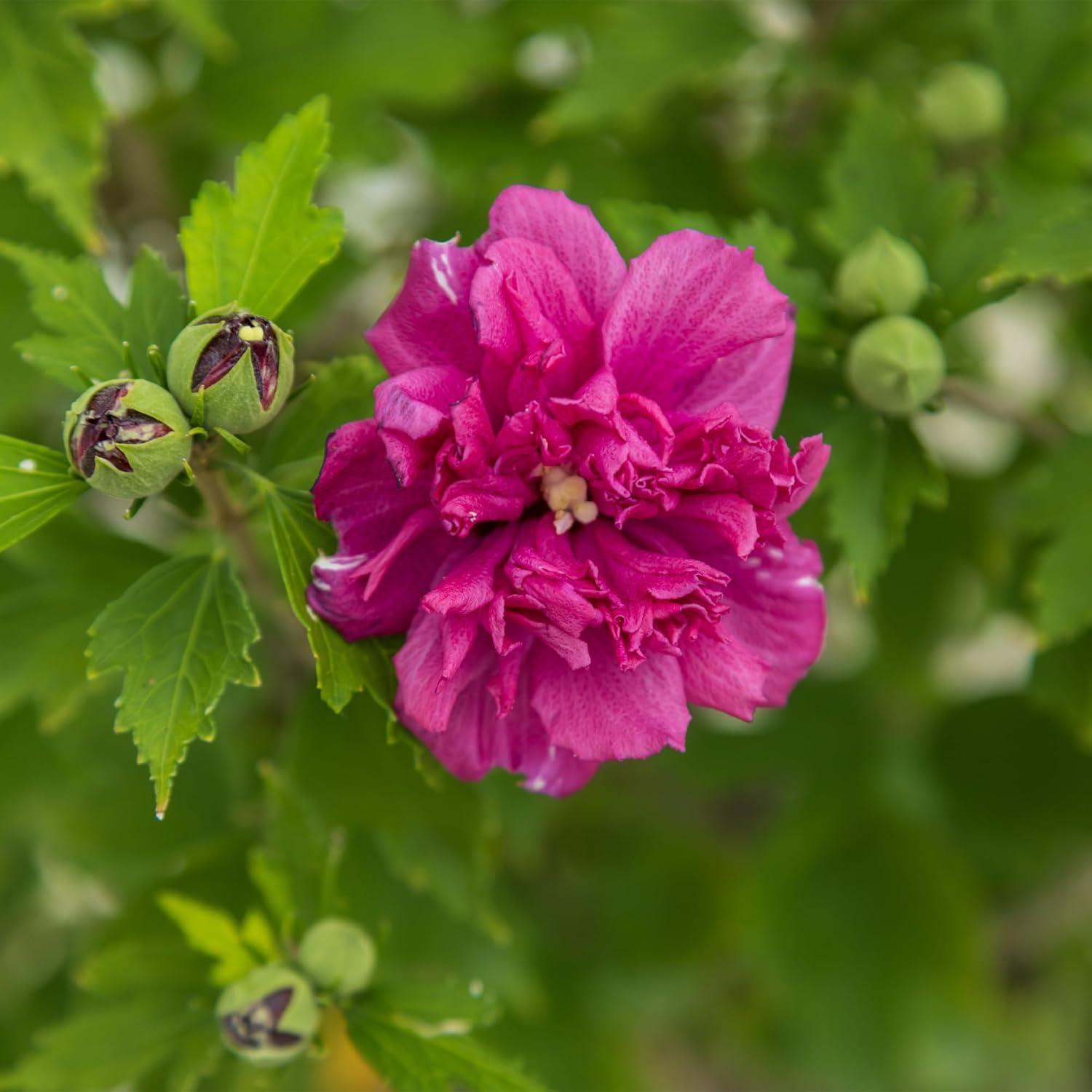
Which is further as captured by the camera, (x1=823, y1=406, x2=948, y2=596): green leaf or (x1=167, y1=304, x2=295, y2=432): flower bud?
(x1=823, y1=406, x2=948, y2=596): green leaf

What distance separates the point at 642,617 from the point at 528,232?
178 mm

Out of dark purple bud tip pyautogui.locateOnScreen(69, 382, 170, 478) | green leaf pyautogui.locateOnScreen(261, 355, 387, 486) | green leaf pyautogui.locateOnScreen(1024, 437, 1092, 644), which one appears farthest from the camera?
green leaf pyautogui.locateOnScreen(1024, 437, 1092, 644)

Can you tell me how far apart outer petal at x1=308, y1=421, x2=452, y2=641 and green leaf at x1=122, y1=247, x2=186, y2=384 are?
13 centimetres

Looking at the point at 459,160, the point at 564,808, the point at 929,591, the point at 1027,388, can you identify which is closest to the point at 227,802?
the point at 564,808

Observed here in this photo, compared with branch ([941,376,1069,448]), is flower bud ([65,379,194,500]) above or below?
above

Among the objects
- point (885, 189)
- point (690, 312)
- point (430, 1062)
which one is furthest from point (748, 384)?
point (430, 1062)

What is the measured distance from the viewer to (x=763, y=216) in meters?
0.67

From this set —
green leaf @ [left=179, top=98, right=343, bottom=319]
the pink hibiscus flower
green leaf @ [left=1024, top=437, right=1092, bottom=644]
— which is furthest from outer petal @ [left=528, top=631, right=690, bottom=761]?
green leaf @ [left=1024, top=437, right=1092, bottom=644]

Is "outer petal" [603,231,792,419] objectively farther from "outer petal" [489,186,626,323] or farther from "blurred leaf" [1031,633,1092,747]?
"blurred leaf" [1031,633,1092,747]

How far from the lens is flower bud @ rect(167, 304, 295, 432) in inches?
19.3

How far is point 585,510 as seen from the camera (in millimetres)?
520

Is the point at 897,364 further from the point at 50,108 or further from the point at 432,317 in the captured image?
the point at 50,108

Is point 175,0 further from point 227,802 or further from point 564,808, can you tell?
point 564,808

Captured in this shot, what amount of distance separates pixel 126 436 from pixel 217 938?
0.99 feet
